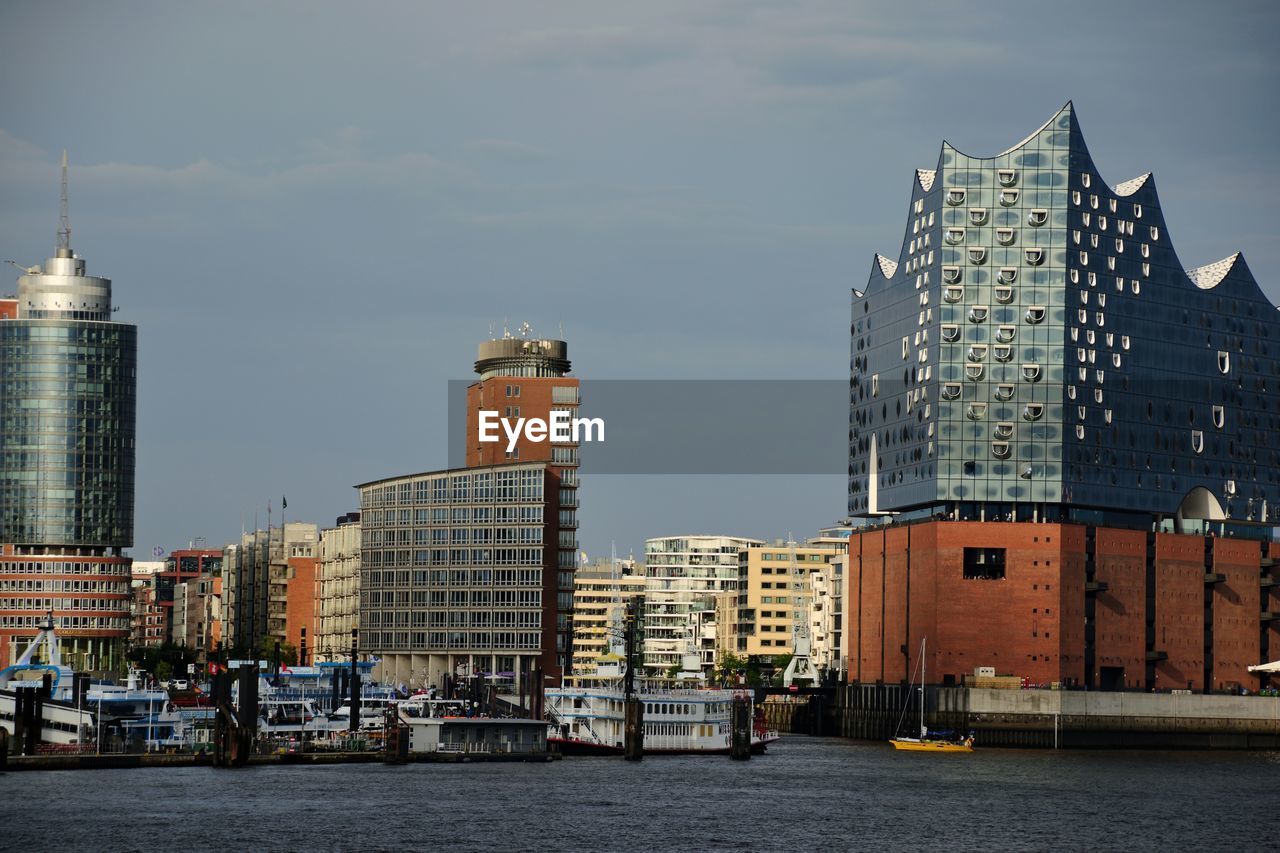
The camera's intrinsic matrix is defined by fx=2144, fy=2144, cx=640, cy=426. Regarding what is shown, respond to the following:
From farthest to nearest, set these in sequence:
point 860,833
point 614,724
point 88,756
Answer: point 614,724 < point 88,756 < point 860,833

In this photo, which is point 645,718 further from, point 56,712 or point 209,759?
point 56,712

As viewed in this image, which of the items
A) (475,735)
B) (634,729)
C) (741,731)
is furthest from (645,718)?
(475,735)

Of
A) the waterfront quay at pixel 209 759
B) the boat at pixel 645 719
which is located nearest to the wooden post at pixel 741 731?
the boat at pixel 645 719

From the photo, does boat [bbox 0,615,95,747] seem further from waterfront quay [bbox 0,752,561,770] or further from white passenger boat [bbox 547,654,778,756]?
white passenger boat [bbox 547,654,778,756]

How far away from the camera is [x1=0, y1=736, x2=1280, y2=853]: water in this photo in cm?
11575

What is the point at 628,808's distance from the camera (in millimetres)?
132375

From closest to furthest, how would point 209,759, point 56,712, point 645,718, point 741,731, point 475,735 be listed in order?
point 209,759 < point 56,712 < point 475,735 < point 741,731 < point 645,718

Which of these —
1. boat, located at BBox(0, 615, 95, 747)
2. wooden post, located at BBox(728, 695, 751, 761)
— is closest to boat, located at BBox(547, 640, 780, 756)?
wooden post, located at BBox(728, 695, 751, 761)

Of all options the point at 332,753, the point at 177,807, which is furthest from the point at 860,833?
the point at 332,753

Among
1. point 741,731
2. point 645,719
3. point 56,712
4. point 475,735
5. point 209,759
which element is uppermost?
point 56,712

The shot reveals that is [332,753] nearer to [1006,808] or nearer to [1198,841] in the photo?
[1006,808]

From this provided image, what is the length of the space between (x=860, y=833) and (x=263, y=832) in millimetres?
33911

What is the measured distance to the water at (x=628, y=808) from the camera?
115750mm

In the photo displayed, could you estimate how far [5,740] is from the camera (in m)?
144
